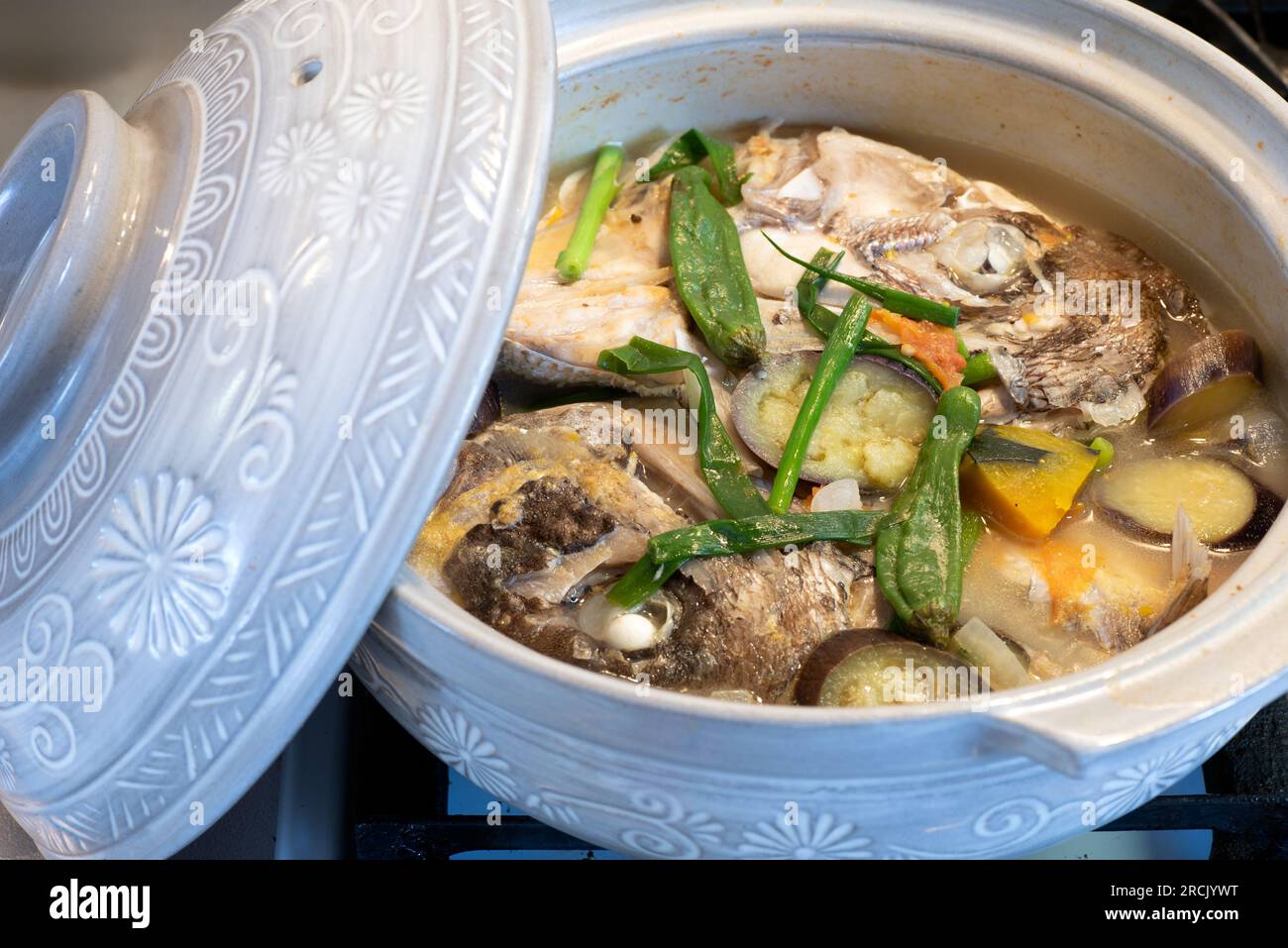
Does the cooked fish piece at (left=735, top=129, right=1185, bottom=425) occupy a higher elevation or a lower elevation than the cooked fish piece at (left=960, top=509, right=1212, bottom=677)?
higher

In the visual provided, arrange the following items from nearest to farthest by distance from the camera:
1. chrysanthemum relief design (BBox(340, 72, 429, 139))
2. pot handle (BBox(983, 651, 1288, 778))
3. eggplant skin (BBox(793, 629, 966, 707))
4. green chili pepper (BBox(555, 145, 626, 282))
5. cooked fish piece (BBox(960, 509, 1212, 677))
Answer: pot handle (BBox(983, 651, 1288, 778)) < chrysanthemum relief design (BBox(340, 72, 429, 139)) < eggplant skin (BBox(793, 629, 966, 707)) < cooked fish piece (BBox(960, 509, 1212, 677)) < green chili pepper (BBox(555, 145, 626, 282))

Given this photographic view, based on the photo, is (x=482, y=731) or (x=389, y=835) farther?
(x=389, y=835)

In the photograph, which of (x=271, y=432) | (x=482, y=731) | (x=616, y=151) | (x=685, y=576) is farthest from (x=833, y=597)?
(x=616, y=151)

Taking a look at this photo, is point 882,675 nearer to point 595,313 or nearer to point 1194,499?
point 1194,499

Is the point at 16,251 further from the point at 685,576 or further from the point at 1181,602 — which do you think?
the point at 1181,602

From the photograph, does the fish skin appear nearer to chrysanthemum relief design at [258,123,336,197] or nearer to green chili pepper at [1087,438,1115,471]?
green chili pepper at [1087,438,1115,471]

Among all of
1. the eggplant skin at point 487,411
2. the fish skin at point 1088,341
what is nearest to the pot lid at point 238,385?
the eggplant skin at point 487,411

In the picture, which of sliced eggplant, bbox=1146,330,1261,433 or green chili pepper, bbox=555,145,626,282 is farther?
green chili pepper, bbox=555,145,626,282

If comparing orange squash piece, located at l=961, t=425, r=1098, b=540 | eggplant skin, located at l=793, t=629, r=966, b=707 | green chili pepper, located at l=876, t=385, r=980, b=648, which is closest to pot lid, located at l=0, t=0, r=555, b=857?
eggplant skin, located at l=793, t=629, r=966, b=707
